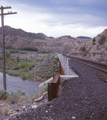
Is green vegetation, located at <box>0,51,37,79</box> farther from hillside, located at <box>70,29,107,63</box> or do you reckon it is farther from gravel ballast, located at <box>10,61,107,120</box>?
gravel ballast, located at <box>10,61,107,120</box>

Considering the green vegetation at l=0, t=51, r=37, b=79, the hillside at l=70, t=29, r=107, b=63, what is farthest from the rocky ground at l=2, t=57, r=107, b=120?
the green vegetation at l=0, t=51, r=37, b=79

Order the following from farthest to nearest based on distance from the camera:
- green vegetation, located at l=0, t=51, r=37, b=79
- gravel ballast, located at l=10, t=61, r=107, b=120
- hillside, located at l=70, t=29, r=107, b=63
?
1. hillside, located at l=70, t=29, r=107, b=63
2. green vegetation, located at l=0, t=51, r=37, b=79
3. gravel ballast, located at l=10, t=61, r=107, b=120

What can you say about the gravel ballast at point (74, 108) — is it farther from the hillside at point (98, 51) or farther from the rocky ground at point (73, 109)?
the hillside at point (98, 51)

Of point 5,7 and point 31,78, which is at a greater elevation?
point 5,7

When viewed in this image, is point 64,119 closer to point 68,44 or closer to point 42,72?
point 42,72

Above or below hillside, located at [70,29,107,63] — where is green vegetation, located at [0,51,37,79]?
below

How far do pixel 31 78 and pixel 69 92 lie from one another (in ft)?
75.7

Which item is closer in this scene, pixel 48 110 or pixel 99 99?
pixel 48 110

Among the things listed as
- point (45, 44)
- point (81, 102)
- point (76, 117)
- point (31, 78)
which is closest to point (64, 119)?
point (76, 117)

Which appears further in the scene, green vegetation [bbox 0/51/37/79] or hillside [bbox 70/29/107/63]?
hillside [bbox 70/29/107/63]

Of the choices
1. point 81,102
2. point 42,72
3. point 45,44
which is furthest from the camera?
point 45,44

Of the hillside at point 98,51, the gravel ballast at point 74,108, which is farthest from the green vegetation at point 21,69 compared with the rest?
the gravel ballast at point 74,108

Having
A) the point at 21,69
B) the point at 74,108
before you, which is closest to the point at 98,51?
the point at 21,69

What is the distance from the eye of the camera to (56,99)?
515 cm
